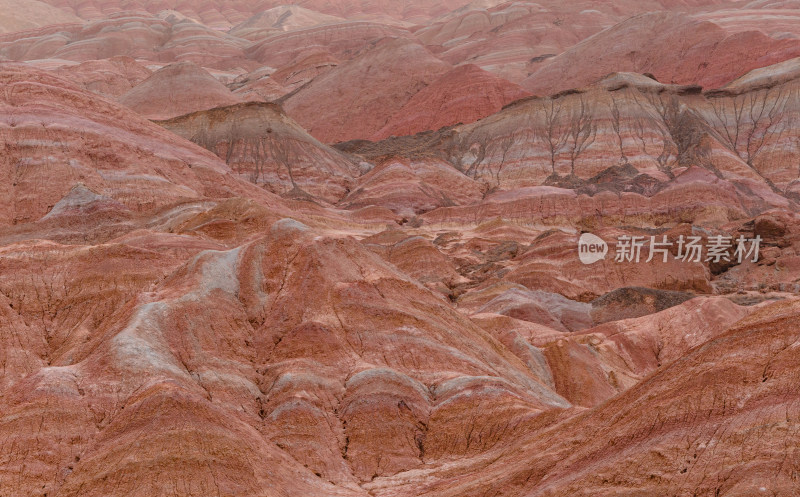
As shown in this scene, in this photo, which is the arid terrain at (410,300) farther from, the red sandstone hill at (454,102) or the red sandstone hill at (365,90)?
the red sandstone hill at (365,90)

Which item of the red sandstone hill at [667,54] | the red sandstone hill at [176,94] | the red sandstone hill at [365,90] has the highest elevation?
the red sandstone hill at [667,54]

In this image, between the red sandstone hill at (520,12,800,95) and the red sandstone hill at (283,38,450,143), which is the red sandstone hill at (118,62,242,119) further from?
the red sandstone hill at (520,12,800,95)

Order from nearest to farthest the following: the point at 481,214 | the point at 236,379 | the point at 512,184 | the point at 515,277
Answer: the point at 236,379 < the point at 515,277 < the point at 481,214 < the point at 512,184

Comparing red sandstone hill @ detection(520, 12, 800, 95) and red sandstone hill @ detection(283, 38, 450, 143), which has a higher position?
red sandstone hill @ detection(520, 12, 800, 95)

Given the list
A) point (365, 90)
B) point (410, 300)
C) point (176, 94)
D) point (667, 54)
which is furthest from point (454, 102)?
point (410, 300)

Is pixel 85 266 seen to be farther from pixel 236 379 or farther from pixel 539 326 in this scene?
pixel 539 326

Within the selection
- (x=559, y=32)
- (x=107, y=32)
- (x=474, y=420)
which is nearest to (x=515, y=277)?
(x=474, y=420)

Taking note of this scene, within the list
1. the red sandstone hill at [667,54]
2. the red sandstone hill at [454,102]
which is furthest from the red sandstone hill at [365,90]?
the red sandstone hill at [667,54]

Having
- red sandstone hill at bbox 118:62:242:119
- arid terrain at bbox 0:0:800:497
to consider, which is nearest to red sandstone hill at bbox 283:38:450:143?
red sandstone hill at bbox 118:62:242:119
